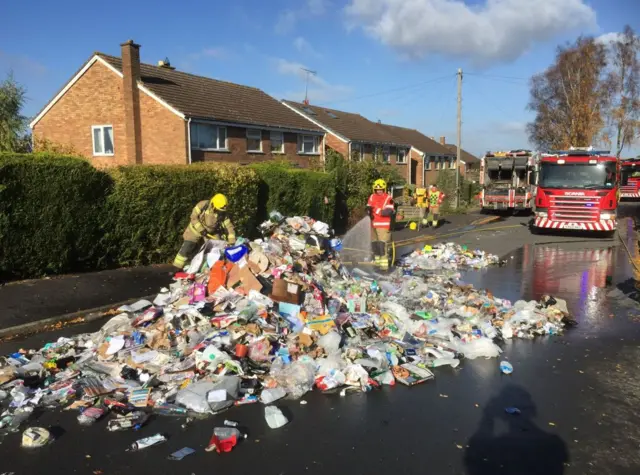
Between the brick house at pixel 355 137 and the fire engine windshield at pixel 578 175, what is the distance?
11.5m

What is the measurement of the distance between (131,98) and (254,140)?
596 centimetres

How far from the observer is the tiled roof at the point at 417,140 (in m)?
45.1

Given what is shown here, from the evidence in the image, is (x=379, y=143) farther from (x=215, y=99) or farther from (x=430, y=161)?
(x=215, y=99)

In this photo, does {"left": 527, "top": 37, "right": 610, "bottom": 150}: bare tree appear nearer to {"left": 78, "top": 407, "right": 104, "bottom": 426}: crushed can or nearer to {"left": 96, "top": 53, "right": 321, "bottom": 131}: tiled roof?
{"left": 96, "top": 53, "right": 321, "bottom": 131}: tiled roof

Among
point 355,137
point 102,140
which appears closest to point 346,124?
point 355,137

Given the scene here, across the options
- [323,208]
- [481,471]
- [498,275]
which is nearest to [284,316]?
[481,471]

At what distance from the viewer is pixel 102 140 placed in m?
23.0

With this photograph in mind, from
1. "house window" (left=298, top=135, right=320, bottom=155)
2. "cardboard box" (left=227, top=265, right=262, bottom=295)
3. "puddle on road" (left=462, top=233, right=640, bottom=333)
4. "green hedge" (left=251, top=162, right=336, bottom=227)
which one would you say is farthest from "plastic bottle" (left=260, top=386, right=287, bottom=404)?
"house window" (left=298, top=135, right=320, bottom=155)

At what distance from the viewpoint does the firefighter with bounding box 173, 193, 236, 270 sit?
8195 millimetres

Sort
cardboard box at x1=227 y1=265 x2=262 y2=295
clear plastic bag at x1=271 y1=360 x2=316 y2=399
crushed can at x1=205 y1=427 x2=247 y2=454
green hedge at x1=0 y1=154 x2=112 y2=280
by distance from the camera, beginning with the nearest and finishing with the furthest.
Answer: crushed can at x1=205 y1=427 x2=247 y2=454, clear plastic bag at x1=271 y1=360 x2=316 y2=399, cardboard box at x1=227 y1=265 x2=262 y2=295, green hedge at x1=0 y1=154 x2=112 y2=280

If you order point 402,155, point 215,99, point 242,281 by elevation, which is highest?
point 215,99

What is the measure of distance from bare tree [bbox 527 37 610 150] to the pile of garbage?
39246mm

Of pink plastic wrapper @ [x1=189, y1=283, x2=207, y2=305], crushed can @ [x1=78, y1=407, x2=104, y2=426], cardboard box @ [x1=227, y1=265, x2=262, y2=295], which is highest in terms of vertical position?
cardboard box @ [x1=227, y1=265, x2=262, y2=295]

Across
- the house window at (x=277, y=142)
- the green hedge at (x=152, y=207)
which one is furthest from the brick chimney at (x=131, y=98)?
the green hedge at (x=152, y=207)
